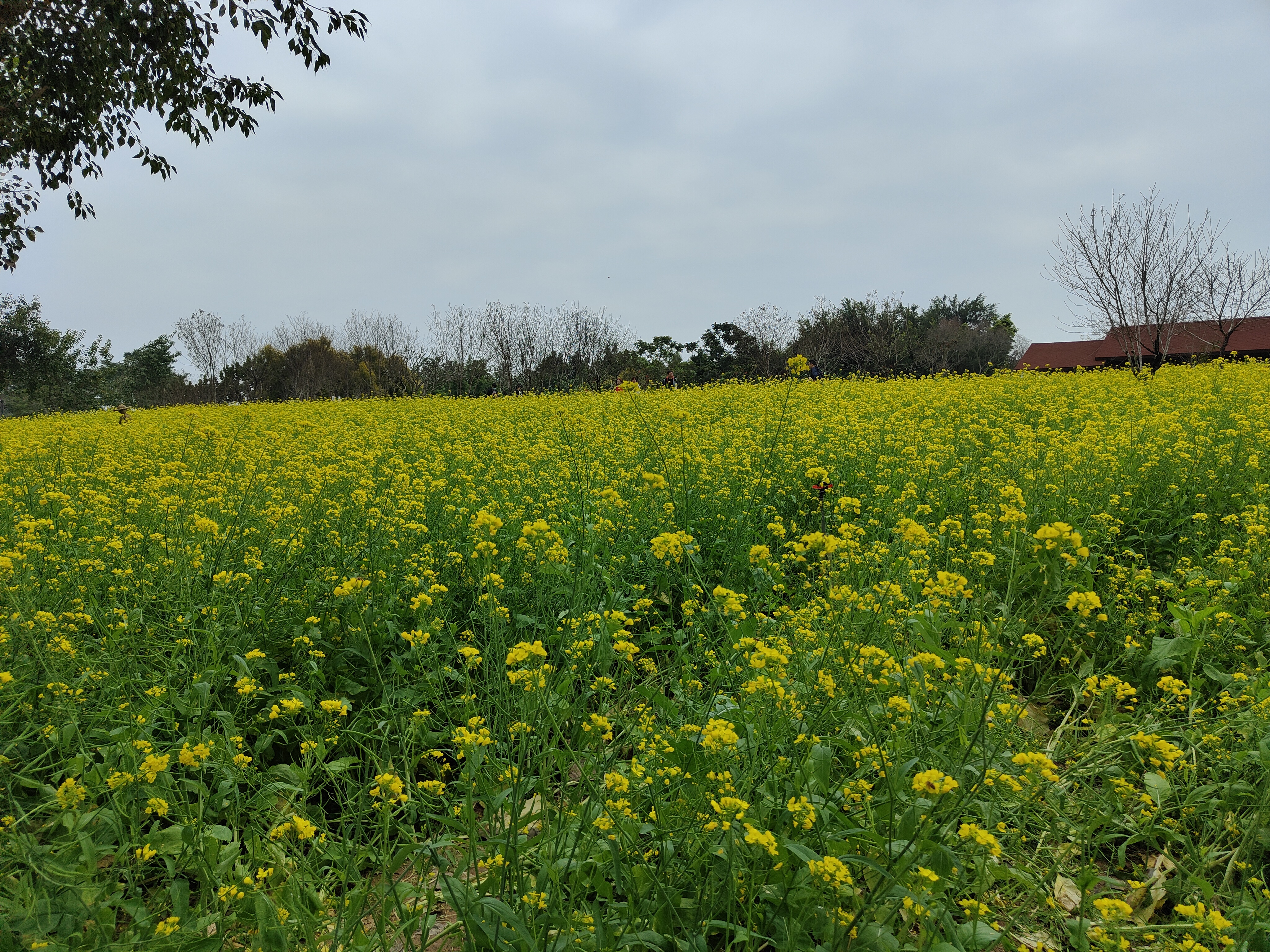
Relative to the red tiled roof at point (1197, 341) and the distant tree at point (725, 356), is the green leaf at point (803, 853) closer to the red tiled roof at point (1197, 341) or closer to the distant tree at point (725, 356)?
the red tiled roof at point (1197, 341)

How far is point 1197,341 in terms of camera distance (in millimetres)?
27938

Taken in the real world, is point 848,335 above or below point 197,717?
above

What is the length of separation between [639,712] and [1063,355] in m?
54.6

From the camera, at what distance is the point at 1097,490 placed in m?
4.99

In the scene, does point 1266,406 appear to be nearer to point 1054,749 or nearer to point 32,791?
point 1054,749

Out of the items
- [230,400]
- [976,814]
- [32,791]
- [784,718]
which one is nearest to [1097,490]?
[976,814]

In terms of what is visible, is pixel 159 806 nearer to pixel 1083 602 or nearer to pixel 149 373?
pixel 1083 602

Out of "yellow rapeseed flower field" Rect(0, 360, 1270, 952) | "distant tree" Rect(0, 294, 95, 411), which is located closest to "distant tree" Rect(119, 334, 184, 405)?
"distant tree" Rect(0, 294, 95, 411)

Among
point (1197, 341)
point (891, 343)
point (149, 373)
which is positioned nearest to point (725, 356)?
point (891, 343)

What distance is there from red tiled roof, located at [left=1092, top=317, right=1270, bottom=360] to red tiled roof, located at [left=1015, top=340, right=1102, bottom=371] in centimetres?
69

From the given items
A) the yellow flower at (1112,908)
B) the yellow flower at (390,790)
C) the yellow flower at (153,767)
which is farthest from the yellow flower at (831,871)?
the yellow flower at (153,767)

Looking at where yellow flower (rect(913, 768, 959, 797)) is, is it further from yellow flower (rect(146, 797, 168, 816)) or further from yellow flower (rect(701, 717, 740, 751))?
yellow flower (rect(146, 797, 168, 816))

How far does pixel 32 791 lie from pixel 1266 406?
10.4 meters

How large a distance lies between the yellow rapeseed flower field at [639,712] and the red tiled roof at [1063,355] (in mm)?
46254
